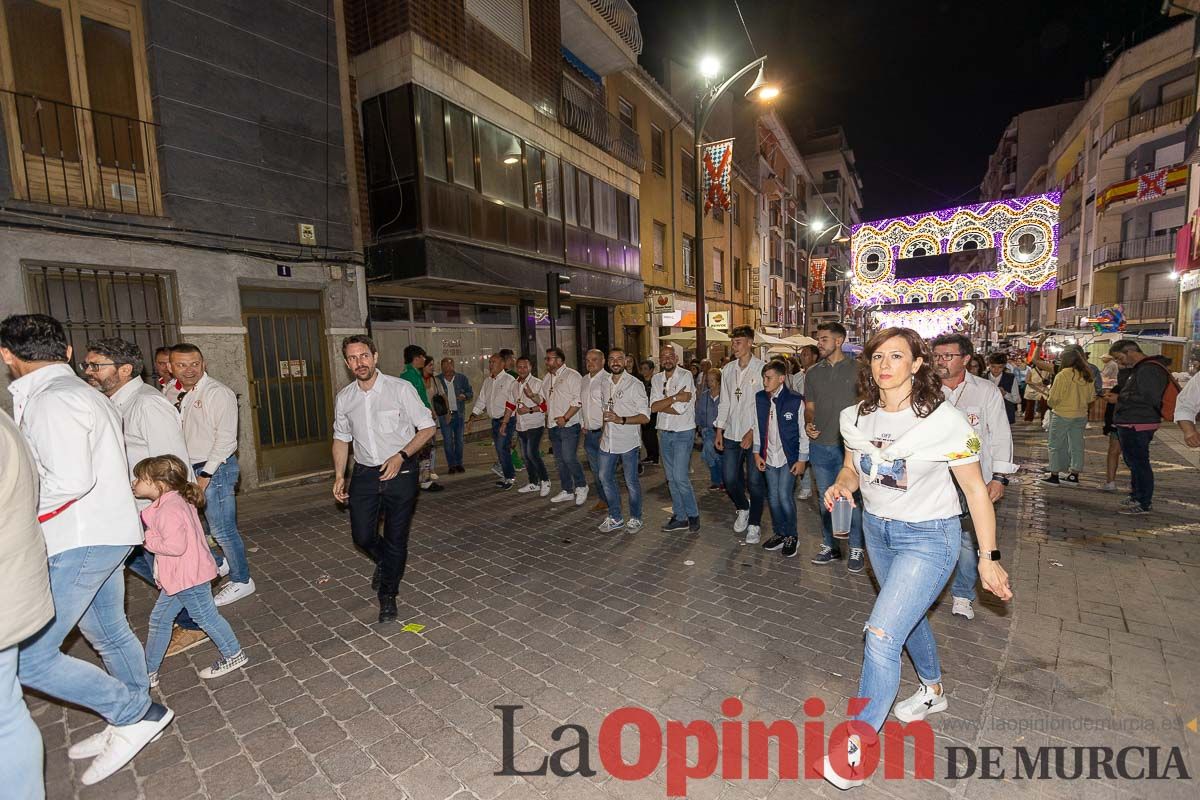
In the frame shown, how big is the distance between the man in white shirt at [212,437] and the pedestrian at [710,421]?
590 centimetres

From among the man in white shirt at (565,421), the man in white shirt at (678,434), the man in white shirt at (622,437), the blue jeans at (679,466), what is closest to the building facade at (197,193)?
the man in white shirt at (565,421)

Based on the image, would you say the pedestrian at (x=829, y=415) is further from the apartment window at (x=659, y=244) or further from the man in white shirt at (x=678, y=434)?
the apartment window at (x=659, y=244)

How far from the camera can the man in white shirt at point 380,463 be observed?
168 inches

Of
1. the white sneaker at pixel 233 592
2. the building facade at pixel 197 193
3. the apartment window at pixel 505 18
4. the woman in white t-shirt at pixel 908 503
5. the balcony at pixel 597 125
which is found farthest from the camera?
the balcony at pixel 597 125

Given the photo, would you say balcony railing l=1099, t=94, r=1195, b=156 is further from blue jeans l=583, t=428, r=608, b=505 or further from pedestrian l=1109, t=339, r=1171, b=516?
blue jeans l=583, t=428, r=608, b=505

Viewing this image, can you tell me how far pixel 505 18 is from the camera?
491 inches

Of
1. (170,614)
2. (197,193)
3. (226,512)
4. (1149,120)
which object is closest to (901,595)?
(170,614)

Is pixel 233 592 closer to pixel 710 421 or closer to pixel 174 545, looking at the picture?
pixel 174 545

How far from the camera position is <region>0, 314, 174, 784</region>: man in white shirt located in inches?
99.3

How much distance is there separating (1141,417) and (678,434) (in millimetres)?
5460

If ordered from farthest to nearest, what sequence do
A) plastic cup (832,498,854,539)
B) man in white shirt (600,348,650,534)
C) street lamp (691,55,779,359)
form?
street lamp (691,55,779,359), man in white shirt (600,348,650,534), plastic cup (832,498,854,539)

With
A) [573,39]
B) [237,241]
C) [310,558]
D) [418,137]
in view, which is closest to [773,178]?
[573,39]

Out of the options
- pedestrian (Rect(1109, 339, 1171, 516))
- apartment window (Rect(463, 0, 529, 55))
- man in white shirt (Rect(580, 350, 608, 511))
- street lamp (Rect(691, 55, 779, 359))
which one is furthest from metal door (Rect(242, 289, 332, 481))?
pedestrian (Rect(1109, 339, 1171, 516))

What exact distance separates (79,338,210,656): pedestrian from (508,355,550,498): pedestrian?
179 inches
